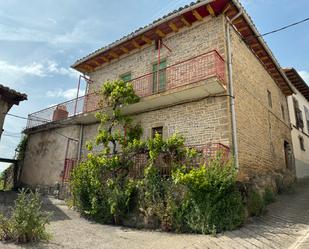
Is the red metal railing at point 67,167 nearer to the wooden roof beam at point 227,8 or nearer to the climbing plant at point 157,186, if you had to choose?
the climbing plant at point 157,186

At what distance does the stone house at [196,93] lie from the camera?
28.1 feet

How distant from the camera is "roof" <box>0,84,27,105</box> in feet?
36.6

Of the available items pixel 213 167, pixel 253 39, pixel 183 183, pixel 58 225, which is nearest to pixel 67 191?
pixel 58 225

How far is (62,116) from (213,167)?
9.70 meters

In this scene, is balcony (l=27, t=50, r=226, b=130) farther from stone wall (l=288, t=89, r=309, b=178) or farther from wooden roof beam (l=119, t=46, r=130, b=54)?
stone wall (l=288, t=89, r=309, b=178)

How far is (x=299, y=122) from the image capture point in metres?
16.8

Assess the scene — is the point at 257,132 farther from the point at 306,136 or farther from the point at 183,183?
the point at 306,136

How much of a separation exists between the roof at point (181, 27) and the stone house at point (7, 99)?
3266 mm

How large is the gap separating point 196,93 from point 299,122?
11580mm

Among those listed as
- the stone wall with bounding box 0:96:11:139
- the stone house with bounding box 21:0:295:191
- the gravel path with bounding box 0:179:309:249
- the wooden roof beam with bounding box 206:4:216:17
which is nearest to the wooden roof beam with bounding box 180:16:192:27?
the stone house with bounding box 21:0:295:191

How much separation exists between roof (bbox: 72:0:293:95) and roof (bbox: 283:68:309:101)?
2333 mm

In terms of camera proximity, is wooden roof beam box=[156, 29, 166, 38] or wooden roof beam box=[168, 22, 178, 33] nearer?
wooden roof beam box=[168, 22, 178, 33]

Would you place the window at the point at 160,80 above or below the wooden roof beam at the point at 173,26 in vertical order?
below

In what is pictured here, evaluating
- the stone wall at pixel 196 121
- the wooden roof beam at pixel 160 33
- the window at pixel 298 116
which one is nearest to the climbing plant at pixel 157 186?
the stone wall at pixel 196 121
